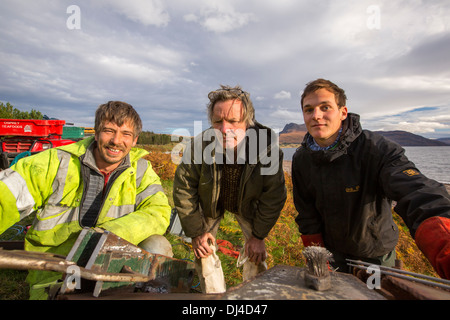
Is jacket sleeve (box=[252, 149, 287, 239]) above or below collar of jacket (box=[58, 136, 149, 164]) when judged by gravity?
below

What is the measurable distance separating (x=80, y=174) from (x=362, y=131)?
3.24m

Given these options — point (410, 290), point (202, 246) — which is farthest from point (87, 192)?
point (410, 290)

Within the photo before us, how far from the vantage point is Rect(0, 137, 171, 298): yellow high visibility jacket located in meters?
2.33

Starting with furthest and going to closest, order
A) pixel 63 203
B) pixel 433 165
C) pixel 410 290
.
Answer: pixel 433 165 < pixel 63 203 < pixel 410 290

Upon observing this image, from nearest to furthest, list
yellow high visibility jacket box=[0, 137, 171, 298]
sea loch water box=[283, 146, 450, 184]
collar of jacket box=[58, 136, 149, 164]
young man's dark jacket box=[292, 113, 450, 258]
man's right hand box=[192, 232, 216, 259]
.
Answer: young man's dark jacket box=[292, 113, 450, 258], yellow high visibility jacket box=[0, 137, 171, 298], collar of jacket box=[58, 136, 149, 164], man's right hand box=[192, 232, 216, 259], sea loch water box=[283, 146, 450, 184]

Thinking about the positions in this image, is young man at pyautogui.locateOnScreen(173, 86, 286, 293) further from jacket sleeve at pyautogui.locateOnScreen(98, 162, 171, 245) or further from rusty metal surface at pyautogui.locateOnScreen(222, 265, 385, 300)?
rusty metal surface at pyautogui.locateOnScreen(222, 265, 385, 300)

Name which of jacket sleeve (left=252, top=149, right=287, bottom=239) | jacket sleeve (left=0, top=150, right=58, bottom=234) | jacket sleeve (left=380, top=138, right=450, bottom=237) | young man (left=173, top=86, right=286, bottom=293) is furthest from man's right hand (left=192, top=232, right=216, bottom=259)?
jacket sleeve (left=380, top=138, right=450, bottom=237)

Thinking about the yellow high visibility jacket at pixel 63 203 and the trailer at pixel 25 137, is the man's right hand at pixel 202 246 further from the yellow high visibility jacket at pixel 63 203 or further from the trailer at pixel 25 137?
the trailer at pixel 25 137

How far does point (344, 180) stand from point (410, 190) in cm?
62

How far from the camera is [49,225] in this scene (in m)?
2.53

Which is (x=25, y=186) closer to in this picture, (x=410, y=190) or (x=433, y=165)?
(x=410, y=190)

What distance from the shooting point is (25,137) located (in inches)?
406

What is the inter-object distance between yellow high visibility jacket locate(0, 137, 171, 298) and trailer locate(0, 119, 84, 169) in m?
7.66
